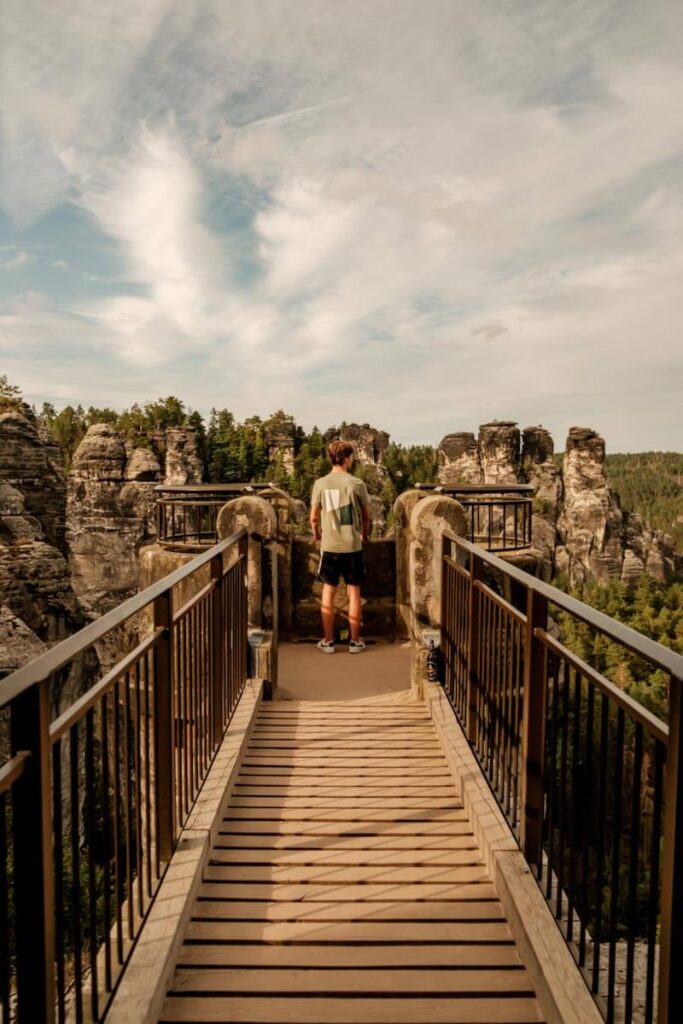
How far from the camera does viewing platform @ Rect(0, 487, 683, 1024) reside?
5.04ft

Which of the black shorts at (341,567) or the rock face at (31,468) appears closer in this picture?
the black shorts at (341,567)

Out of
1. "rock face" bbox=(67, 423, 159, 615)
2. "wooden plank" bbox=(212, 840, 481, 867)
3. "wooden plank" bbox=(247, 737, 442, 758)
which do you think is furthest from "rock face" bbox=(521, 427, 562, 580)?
"wooden plank" bbox=(212, 840, 481, 867)

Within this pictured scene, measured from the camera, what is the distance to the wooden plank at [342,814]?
3422 mm

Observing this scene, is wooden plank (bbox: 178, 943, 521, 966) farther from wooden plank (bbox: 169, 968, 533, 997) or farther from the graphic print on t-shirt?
the graphic print on t-shirt

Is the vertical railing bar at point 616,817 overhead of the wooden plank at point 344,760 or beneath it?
overhead

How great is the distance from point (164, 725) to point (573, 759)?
1.58 meters

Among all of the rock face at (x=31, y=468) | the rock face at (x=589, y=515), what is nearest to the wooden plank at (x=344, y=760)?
the rock face at (x=31, y=468)

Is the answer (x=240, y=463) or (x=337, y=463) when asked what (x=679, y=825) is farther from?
(x=240, y=463)

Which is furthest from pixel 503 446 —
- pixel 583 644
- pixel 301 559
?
pixel 301 559

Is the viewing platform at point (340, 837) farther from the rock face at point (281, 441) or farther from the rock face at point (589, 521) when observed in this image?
the rock face at point (589, 521)

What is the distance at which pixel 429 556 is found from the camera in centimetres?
550

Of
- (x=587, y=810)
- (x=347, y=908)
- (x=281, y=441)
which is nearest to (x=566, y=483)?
(x=281, y=441)

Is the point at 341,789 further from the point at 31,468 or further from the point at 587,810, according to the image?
the point at 31,468

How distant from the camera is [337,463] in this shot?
580 centimetres
